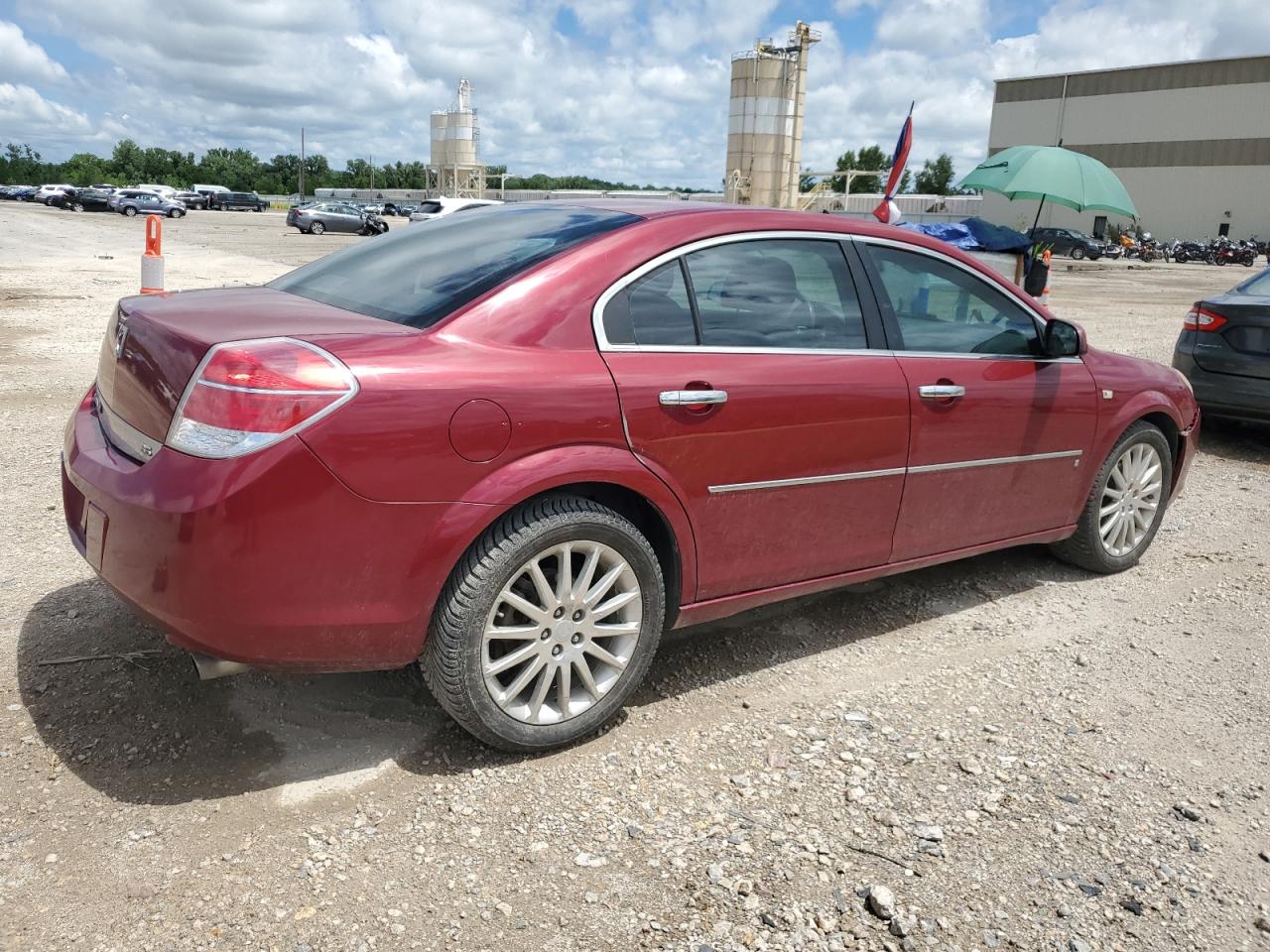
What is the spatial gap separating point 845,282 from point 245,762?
101 inches

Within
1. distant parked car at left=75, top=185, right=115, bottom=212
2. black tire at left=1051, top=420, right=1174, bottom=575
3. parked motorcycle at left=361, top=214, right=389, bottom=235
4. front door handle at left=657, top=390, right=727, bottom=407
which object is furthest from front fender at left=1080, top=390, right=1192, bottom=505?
distant parked car at left=75, top=185, right=115, bottom=212

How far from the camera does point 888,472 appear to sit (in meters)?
3.83

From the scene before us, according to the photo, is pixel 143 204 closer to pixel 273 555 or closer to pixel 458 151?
pixel 458 151

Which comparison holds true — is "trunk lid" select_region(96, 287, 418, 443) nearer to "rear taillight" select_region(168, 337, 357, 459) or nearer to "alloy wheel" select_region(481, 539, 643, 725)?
"rear taillight" select_region(168, 337, 357, 459)

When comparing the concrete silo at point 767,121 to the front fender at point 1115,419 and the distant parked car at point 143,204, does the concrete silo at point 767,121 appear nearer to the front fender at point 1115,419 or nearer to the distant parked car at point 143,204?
the distant parked car at point 143,204

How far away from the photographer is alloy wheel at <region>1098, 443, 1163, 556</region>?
499 centimetres

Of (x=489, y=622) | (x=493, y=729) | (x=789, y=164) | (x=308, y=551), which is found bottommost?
(x=493, y=729)

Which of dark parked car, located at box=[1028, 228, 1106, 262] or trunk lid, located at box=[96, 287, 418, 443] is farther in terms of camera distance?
dark parked car, located at box=[1028, 228, 1106, 262]

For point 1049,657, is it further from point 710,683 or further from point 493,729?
point 493,729

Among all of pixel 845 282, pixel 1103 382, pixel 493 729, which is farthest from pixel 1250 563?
pixel 493 729

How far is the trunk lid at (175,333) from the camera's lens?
110 inches

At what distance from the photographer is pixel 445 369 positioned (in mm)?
2814

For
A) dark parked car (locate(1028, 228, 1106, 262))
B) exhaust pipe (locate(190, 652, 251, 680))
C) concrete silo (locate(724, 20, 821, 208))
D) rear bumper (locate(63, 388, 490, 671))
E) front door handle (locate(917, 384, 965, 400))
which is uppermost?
concrete silo (locate(724, 20, 821, 208))

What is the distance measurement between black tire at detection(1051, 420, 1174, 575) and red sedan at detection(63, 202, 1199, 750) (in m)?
0.68
